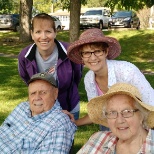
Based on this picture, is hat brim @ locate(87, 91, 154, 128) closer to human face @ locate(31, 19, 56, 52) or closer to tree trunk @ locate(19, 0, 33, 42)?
human face @ locate(31, 19, 56, 52)

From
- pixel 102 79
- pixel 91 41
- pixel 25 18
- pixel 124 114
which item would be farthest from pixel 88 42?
pixel 25 18

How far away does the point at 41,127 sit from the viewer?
3.40 m

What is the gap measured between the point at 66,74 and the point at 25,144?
89 cm

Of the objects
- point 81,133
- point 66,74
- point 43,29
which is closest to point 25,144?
point 66,74

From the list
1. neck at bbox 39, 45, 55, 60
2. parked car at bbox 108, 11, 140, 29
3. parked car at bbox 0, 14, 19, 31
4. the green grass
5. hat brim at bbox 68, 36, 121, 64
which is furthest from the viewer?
parked car at bbox 0, 14, 19, 31

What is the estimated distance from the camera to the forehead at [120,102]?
273 centimetres

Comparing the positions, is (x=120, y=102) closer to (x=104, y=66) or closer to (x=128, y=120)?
(x=128, y=120)

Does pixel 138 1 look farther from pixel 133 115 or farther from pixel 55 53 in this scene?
pixel 133 115

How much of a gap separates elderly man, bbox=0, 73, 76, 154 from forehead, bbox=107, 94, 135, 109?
2.33 ft

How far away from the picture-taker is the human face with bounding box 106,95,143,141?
2.66 meters

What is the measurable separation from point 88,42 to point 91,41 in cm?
3

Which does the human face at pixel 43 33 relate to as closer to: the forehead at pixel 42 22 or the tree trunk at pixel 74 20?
the forehead at pixel 42 22

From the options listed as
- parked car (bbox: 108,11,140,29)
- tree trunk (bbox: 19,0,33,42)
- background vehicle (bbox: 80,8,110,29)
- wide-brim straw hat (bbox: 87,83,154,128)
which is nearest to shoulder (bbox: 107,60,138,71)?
A: wide-brim straw hat (bbox: 87,83,154,128)

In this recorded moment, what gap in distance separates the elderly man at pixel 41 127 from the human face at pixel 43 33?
40cm
